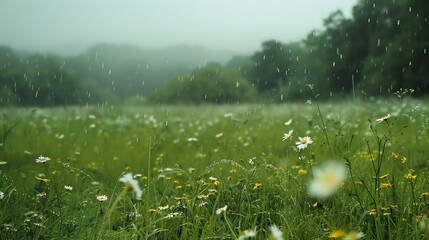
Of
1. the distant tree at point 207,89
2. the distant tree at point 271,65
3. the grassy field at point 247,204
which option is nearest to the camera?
the grassy field at point 247,204

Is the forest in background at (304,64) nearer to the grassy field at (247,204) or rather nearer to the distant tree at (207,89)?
the distant tree at (207,89)

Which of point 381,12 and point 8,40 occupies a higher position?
point 381,12

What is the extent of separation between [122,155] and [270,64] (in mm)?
39259

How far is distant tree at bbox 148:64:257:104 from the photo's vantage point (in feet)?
174

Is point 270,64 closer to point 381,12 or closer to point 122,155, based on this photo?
point 381,12

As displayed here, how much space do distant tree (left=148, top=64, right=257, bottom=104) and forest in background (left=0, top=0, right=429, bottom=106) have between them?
237 cm

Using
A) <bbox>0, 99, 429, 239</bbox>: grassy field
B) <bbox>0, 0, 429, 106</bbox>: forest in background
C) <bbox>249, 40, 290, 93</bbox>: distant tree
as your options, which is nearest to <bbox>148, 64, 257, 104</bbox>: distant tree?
<bbox>0, 0, 429, 106</bbox>: forest in background

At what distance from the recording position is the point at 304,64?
41.2 meters

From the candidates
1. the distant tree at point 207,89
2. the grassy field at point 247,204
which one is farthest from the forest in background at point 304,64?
the grassy field at point 247,204

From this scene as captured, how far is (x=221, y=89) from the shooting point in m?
54.0

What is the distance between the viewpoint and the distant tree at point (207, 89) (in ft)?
174

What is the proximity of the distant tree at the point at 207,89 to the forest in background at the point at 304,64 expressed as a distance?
237 cm

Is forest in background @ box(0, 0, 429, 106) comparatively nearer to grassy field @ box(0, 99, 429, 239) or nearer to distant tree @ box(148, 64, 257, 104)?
distant tree @ box(148, 64, 257, 104)

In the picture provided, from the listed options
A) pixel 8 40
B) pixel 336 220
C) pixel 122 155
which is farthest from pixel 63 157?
pixel 8 40
